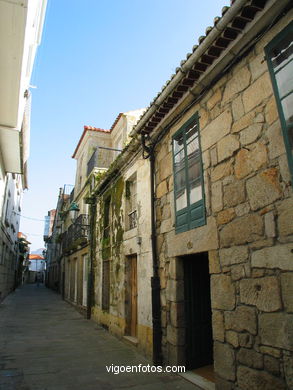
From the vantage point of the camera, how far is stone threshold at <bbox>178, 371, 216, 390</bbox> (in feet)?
13.2

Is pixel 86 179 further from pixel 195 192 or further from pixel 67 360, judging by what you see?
pixel 195 192

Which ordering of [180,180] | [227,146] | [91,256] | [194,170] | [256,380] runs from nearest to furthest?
[256,380], [227,146], [194,170], [180,180], [91,256]

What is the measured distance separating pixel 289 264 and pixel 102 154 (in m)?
11.3

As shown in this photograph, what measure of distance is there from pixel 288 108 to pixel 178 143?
246cm

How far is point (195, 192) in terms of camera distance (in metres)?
4.61

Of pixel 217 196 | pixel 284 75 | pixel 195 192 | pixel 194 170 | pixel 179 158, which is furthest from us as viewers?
pixel 179 158

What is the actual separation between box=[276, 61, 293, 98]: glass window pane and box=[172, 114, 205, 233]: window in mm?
1581

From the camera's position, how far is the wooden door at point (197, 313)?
4754 mm

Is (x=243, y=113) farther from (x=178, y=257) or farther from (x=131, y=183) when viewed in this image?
(x=131, y=183)

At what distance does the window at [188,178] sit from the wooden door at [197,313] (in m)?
0.71

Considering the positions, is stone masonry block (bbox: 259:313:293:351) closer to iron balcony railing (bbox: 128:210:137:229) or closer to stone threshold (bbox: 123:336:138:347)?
stone threshold (bbox: 123:336:138:347)

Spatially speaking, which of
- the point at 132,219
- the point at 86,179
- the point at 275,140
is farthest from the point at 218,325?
the point at 86,179

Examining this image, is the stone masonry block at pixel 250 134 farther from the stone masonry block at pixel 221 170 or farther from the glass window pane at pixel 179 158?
the glass window pane at pixel 179 158

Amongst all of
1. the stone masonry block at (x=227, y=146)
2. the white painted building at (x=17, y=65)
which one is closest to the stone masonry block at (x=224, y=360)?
the stone masonry block at (x=227, y=146)
